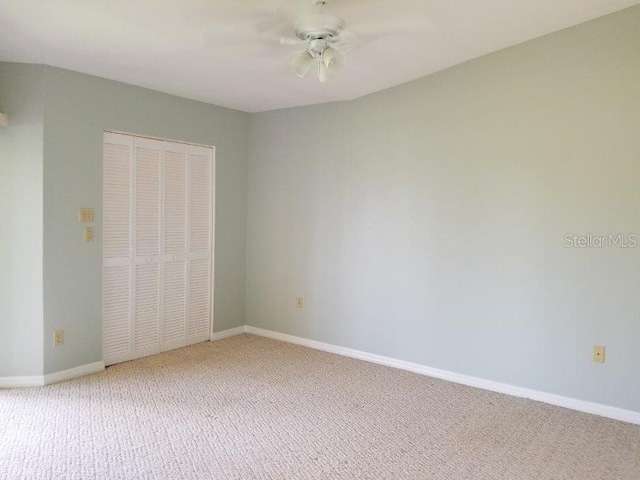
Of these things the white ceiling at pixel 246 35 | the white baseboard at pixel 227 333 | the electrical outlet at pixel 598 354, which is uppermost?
the white ceiling at pixel 246 35

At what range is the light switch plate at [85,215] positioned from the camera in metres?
3.57

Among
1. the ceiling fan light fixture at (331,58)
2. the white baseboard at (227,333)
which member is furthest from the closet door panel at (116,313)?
the ceiling fan light fixture at (331,58)

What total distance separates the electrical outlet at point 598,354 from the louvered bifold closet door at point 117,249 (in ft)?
11.8

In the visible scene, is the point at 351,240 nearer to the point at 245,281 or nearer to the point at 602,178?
the point at 245,281

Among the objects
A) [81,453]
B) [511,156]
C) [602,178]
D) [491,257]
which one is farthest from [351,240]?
[81,453]

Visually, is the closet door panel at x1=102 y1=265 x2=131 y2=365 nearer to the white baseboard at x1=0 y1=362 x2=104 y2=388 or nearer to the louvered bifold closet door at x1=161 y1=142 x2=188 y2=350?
the white baseboard at x1=0 y1=362 x2=104 y2=388

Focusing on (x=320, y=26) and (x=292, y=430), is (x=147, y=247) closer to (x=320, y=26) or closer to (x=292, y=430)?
(x=292, y=430)

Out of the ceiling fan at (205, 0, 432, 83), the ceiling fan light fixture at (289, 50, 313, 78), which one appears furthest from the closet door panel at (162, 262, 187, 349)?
the ceiling fan light fixture at (289, 50, 313, 78)

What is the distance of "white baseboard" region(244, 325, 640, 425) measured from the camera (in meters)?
2.96

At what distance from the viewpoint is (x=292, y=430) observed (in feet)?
9.05

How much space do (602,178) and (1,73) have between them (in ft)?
13.9

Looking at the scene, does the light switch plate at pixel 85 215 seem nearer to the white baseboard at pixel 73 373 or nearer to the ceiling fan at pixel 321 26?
the white baseboard at pixel 73 373

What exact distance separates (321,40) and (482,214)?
176 centimetres

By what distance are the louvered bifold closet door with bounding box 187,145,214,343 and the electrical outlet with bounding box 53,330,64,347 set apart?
1191 mm
